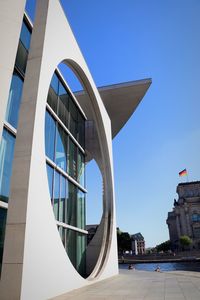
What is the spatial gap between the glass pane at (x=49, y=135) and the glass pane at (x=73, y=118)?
3.02 metres

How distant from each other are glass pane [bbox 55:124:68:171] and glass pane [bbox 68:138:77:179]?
77 cm

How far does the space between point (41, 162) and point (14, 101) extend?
2.49 meters

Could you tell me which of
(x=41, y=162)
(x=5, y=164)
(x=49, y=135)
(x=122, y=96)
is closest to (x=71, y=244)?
(x=49, y=135)

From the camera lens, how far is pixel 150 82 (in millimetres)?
22406

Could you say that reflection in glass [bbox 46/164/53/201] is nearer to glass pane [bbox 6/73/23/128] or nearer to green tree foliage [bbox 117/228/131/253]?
glass pane [bbox 6/73/23/128]

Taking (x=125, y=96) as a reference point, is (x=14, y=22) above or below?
below

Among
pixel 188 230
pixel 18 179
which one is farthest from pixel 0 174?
pixel 188 230

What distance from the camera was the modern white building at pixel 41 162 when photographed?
250 inches

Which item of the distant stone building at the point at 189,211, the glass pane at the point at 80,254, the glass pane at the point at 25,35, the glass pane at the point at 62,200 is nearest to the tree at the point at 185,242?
the distant stone building at the point at 189,211

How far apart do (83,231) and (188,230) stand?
2991 inches

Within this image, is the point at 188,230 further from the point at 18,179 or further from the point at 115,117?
the point at 18,179

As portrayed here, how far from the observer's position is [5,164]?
25.7 ft

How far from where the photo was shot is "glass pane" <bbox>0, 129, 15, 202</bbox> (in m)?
7.62

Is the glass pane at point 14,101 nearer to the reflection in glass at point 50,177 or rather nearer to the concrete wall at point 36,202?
the concrete wall at point 36,202
